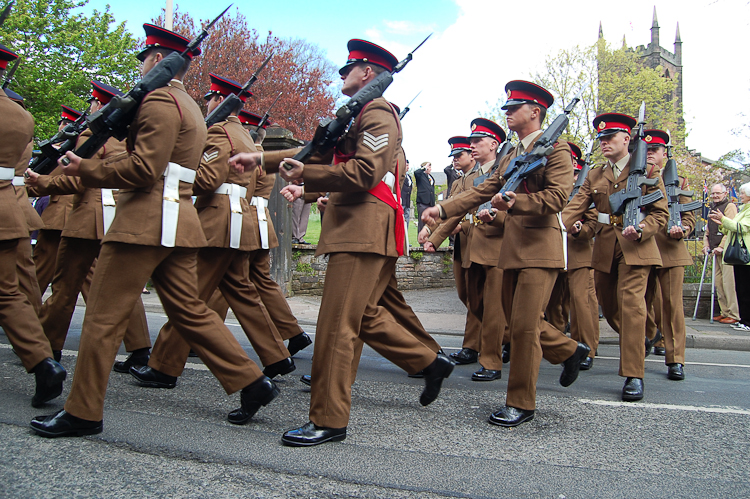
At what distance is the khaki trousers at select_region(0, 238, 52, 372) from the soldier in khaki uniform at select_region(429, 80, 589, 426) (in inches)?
101

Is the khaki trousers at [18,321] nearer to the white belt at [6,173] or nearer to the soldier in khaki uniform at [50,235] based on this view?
the white belt at [6,173]

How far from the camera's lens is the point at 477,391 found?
16.4 feet

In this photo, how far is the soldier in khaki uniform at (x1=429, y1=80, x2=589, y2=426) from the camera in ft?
13.6

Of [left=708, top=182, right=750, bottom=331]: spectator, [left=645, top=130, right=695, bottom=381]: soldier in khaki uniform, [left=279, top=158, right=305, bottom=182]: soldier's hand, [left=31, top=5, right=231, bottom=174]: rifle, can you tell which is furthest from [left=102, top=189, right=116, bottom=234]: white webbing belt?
[left=708, top=182, right=750, bottom=331]: spectator

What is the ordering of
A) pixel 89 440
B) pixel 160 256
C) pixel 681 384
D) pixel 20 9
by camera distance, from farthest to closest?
pixel 20 9 → pixel 681 384 → pixel 160 256 → pixel 89 440

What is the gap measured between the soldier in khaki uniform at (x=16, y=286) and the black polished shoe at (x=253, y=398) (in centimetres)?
114

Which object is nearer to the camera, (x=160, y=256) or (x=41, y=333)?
(x=160, y=256)

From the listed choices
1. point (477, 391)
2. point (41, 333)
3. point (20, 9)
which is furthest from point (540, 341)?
point (20, 9)

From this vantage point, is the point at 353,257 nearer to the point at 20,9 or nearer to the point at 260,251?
the point at 260,251

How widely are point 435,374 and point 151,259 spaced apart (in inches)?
71.2

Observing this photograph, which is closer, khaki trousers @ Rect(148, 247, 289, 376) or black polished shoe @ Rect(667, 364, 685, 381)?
khaki trousers @ Rect(148, 247, 289, 376)

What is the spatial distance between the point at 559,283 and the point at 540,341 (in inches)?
115

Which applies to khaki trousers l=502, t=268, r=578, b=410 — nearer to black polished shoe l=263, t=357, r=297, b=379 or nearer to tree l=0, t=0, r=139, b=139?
black polished shoe l=263, t=357, r=297, b=379

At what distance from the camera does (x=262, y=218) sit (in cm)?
572
